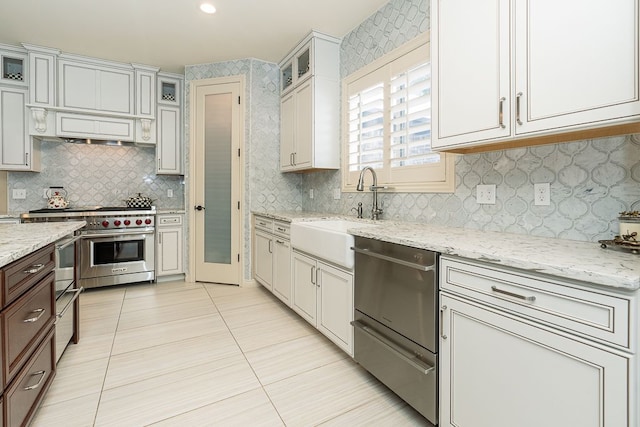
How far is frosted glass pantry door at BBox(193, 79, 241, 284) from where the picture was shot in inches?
152

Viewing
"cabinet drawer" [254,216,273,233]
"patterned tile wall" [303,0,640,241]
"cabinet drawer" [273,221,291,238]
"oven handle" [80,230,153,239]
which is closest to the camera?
"patterned tile wall" [303,0,640,241]

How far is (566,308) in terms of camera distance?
0.99 m

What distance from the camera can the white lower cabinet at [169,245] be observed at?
398 cm

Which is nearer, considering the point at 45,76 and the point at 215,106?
the point at 45,76

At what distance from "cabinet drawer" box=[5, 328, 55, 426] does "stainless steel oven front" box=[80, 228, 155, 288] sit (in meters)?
2.17

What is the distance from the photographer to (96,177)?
4.18 metres

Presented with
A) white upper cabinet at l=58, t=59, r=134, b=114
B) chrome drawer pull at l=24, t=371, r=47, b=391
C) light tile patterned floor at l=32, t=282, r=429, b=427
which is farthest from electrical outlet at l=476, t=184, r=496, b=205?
white upper cabinet at l=58, t=59, r=134, b=114

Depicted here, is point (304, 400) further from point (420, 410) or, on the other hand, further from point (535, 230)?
point (535, 230)

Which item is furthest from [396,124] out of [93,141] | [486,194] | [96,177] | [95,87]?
[96,177]

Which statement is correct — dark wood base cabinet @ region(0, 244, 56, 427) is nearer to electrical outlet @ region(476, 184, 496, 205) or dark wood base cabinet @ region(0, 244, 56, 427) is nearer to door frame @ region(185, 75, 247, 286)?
door frame @ region(185, 75, 247, 286)

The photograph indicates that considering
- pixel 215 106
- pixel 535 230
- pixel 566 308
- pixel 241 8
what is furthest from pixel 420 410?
pixel 215 106

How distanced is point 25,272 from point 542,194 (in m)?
2.47

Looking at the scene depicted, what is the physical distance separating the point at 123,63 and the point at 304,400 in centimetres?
423

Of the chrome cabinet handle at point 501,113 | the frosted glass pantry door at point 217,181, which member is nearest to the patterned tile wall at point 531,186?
the chrome cabinet handle at point 501,113
